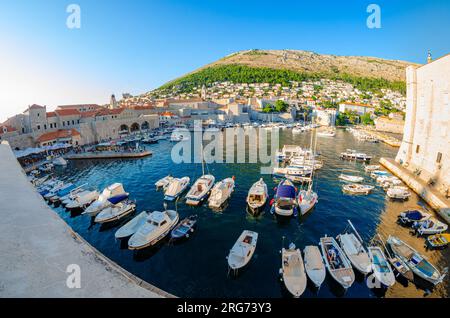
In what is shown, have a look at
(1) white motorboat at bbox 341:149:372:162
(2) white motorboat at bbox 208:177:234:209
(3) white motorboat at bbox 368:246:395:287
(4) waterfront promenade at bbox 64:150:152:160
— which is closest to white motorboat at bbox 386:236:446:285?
(3) white motorboat at bbox 368:246:395:287

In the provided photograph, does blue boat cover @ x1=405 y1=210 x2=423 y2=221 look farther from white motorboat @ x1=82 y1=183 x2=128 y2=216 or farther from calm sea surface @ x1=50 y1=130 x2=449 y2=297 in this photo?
white motorboat @ x1=82 y1=183 x2=128 y2=216

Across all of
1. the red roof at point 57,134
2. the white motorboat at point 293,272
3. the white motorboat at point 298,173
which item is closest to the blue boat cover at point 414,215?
the white motorboat at point 298,173

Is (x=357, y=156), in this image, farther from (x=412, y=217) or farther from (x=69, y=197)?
(x=69, y=197)

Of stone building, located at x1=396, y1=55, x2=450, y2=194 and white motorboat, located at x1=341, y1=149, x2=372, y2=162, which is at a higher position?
stone building, located at x1=396, y1=55, x2=450, y2=194

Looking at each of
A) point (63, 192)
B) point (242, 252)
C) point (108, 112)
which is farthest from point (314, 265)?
point (108, 112)

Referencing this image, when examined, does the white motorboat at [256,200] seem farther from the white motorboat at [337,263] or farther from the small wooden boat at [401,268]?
the small wooden boat at [401,268]
